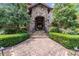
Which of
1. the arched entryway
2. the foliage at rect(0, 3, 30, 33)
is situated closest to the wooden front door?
the arched entryway

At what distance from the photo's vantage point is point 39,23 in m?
3.23

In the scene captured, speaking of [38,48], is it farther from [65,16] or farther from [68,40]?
[65,16]

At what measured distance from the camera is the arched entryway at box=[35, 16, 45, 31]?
322cm

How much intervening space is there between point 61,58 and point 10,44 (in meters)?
0.90

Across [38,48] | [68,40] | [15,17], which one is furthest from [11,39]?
[68,40]

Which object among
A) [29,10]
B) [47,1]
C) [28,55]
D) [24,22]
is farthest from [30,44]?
[47,1]

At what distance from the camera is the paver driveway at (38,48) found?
3.11m

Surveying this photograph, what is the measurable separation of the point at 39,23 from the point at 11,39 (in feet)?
1.84

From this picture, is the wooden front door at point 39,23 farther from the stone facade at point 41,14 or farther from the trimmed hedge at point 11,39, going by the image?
the trimmed hedge at point 11,39

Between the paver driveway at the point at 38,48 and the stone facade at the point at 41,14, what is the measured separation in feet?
0.64

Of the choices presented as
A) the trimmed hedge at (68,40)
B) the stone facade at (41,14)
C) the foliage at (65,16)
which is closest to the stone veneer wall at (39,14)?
the stone facade at (41,14)

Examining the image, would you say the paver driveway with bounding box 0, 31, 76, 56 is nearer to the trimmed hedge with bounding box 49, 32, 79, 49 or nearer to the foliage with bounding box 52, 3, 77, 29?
the trimmed hedge with bounding box 49, 32, 79, 49

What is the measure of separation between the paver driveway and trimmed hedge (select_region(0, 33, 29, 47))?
0.07m

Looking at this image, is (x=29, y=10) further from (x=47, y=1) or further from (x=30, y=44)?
(x=30, y=44)
